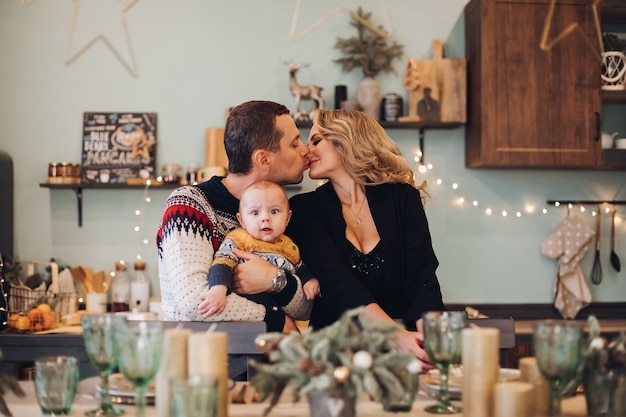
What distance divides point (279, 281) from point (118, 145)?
2.04 m

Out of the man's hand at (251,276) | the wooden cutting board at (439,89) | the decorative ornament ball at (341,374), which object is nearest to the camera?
the decorative ornament ball at (341,374)

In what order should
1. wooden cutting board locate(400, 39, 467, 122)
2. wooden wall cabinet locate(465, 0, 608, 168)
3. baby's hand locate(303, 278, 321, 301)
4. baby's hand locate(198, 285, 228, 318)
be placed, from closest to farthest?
baby's hand locate(198, 285, 228, 318), baby's hand locate(303, 278, 321, 301), wooden wall cabinet locate(465, 0, 608, 168), wooden cutting board locate(400, 39, 467, 122)

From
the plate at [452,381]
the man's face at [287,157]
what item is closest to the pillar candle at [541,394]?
the plate at [452,381]

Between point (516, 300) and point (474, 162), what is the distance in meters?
0.78

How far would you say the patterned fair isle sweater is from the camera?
2.34 m

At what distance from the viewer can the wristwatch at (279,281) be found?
2426 mm

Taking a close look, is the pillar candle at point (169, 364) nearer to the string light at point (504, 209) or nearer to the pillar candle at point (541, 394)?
the pillar candle at point (541, 394)

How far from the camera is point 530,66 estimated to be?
13.2 feet

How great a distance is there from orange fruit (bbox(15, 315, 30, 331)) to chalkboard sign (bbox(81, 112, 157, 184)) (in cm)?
84

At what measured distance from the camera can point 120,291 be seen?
411 centimetres

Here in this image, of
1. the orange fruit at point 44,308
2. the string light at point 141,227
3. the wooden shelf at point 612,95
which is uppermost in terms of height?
the wooden shelf at point 612,95

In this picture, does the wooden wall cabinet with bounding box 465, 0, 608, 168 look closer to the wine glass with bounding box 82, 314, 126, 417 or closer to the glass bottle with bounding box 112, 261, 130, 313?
the glass bottle with bounding box 112, 261, 130, 313

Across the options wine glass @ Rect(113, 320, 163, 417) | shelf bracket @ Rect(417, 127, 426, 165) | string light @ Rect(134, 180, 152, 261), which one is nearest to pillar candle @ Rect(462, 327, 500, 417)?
wine glass @ Rect(113, 320, 163, 417)

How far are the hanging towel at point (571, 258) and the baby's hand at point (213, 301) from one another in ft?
8.05
